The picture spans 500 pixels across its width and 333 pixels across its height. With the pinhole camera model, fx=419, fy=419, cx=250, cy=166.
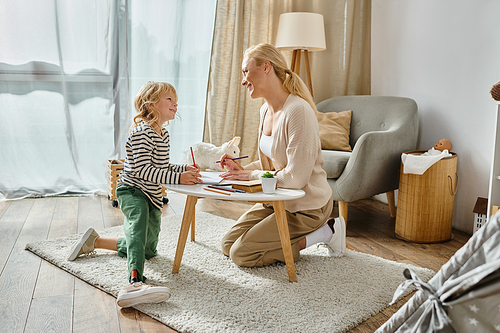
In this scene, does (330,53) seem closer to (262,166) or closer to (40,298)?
(262,166)

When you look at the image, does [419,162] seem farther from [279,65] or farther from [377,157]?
[279,65]

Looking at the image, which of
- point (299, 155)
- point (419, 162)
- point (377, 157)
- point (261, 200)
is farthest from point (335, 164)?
point (261, 200)

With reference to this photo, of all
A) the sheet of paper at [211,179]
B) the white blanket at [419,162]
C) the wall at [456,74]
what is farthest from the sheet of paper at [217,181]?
the wall at [456,74]

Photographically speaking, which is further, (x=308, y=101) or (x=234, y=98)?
(x=234, y=98)

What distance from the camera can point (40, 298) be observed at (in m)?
1.57

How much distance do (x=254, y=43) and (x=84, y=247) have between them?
7.20 feet

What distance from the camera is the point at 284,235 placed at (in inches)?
66.1

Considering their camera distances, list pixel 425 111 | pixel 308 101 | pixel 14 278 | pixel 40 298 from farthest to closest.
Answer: pixel 425 111, pixel 308 101, pixel 14 278, pixel 40 298

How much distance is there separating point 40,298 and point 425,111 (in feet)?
8.11

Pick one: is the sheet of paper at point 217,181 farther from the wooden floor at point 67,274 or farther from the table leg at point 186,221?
the wooden floor at point 67,274

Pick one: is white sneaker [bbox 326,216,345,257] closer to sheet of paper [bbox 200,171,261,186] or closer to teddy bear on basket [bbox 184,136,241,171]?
sheet of paper [bbox 200,171,261,186]

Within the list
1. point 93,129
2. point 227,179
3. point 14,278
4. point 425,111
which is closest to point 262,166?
point 227,179

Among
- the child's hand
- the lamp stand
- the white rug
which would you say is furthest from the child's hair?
the lamp stand

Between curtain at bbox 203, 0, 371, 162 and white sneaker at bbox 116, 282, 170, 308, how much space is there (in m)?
2.03
